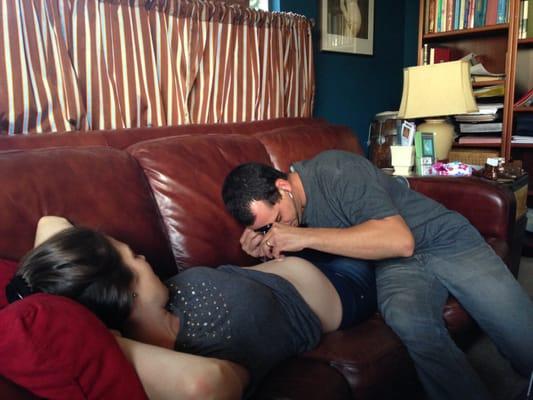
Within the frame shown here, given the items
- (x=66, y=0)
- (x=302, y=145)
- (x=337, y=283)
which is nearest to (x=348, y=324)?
(x=337, y=283)

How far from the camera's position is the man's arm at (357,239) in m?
1.32

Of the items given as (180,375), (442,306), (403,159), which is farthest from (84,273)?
(403,159)

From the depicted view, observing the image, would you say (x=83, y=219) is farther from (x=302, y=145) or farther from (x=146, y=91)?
(x=302, y=145)

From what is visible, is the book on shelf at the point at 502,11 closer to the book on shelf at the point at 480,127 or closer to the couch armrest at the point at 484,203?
the book on shelf at the point at 480,127

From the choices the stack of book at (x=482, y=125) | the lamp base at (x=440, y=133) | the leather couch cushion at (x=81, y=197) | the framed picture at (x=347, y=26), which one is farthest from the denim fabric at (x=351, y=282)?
the stack of book at (x=482, y=125)

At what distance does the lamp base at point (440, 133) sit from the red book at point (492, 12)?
0.86 m

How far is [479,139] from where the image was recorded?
3.08 metres

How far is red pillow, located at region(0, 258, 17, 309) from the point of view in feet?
2.80

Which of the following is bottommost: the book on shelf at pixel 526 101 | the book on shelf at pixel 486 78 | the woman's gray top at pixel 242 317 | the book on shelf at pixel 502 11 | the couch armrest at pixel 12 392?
the woman's gray top at pixel 242 317

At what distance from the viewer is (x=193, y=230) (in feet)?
4.85

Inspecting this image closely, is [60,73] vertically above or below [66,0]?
below

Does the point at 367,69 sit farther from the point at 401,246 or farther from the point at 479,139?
the point at 401,246

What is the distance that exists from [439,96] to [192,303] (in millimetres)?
2115

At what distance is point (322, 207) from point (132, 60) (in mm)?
983
